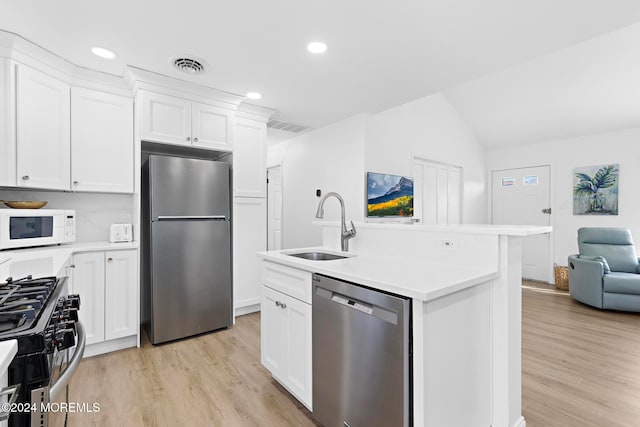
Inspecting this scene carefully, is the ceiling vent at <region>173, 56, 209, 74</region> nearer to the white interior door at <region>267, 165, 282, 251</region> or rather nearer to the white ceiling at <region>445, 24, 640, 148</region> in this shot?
the white interior door at <region>267, 165, 282, 251</region>

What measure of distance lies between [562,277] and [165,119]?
5750 millimetres

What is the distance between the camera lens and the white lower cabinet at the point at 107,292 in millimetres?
2469

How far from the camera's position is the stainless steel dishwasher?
1.24 m

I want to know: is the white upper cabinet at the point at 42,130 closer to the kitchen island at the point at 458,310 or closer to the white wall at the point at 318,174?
the kitchen island at the point at 458,310

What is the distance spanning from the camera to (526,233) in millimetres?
1460

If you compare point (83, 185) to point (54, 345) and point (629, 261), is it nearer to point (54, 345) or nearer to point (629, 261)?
point (54, 345)

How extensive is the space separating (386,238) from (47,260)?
7.04ft

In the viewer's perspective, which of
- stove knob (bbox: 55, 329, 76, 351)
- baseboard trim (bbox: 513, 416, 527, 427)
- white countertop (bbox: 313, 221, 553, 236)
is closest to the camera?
A: stove knob (bbox: 55, 329, 76, 351)

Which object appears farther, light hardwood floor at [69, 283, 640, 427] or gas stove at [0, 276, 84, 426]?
light hardwood floor at [69, 283, 640, 427]

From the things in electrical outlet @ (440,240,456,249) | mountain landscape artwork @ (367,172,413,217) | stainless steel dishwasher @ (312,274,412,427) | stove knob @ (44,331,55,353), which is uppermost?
mountain landscape artwork @ (367,172,413,217)

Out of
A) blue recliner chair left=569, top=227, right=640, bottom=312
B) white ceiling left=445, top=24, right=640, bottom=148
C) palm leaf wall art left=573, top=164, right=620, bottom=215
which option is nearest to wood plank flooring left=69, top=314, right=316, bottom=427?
blue recliner chair left=569, top=227, right=640, bottom=312

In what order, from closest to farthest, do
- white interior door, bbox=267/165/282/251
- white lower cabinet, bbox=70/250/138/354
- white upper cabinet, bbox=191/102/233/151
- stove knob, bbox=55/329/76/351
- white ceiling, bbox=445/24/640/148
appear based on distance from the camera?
stove knob, bbox=55/329/76/351 < white lower cabinet, bbox=70/250/138/354 < white upper cabinet, bbox=191/102/233/151 < white ceiling, bbox=445/24/640/148 < white interior door, bbox=267/165/282/251

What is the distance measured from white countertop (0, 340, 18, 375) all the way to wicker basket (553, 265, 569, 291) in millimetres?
5960

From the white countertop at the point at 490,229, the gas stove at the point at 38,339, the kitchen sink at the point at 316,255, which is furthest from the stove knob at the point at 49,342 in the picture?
the white countertop at the point at 490,229
